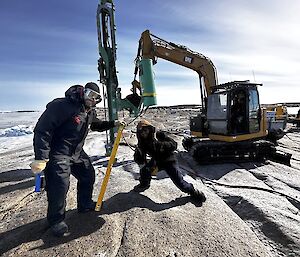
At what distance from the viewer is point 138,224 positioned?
11.5 ft

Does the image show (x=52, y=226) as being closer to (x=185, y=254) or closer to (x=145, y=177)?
(x=185, y=254)

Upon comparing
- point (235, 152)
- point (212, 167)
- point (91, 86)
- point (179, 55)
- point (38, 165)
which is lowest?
point (212, 167)

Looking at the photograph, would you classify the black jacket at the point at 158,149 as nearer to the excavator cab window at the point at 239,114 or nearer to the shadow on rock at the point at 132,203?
the shadow on rock at the point at 132,203

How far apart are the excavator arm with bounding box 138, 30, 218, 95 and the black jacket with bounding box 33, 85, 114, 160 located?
20.3 feet

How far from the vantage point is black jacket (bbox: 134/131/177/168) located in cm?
452

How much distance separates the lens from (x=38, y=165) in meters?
3.06

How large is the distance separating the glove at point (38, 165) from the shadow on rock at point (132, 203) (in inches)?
48.9

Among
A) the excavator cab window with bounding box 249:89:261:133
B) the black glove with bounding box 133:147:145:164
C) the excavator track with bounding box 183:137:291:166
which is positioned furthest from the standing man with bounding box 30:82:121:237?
the excavator cab window with bounding box 249:89:261:133

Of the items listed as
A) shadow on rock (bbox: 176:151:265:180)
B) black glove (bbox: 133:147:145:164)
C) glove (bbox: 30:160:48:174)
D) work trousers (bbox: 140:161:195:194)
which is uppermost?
glove (bbox: 30:160:48:174)

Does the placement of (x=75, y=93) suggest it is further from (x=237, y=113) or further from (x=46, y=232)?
(x=237, y=113)

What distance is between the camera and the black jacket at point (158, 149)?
14.8ft

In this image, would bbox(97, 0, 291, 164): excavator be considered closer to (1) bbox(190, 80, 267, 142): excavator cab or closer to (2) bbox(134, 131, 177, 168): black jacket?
(1) bbox(190, 80, 267, 142): excavator cab

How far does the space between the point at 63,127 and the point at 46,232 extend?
1333 millimetres

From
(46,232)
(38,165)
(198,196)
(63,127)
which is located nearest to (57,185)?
(38,165)
